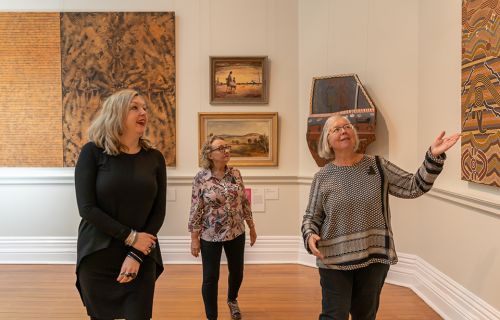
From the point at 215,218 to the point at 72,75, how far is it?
3128mm

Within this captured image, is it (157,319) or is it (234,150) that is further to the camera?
(234,150)

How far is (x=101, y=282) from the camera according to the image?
2.01 metres

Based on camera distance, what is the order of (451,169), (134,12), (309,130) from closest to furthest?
1. (451,169)
2. (309,130)
3. (134,12)

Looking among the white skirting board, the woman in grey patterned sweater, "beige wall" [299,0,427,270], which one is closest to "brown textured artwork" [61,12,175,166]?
the white skirting board

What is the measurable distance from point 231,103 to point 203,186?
2.11 meters

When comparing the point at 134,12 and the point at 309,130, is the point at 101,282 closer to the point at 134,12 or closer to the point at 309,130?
the point at 309,130

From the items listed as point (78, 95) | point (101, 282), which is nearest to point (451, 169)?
point (101, 282)

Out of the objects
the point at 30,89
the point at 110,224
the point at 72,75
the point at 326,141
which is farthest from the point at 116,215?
the point at 30,89

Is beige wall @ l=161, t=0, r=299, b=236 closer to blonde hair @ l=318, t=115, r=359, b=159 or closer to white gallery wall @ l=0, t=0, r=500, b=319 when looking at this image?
white gallery wall @ l=0, t=0, r=500, b=319

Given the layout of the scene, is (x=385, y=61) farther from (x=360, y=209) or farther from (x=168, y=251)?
(x=168, y=251)

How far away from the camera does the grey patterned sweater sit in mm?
2195

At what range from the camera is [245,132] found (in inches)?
201

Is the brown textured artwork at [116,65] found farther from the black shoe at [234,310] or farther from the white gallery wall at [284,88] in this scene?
the black shoe at [234,310]

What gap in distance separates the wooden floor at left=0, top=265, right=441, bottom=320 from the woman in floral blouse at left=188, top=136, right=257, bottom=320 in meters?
0.56
